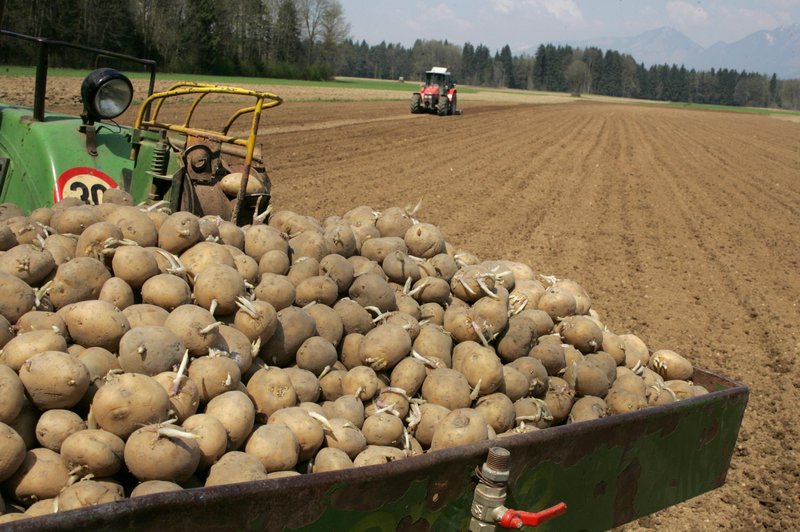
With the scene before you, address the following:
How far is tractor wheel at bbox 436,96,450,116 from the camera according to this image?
37.7 meters

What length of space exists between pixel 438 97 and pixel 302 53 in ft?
173

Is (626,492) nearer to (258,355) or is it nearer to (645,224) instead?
(258,355)

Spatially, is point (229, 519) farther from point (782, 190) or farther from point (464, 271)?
point (782, 190)

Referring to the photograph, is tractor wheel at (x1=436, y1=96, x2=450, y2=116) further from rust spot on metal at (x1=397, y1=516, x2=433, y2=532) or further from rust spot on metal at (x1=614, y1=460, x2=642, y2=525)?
rust spot on metal at (x1=397, y1=516, x2=433, y2=532)

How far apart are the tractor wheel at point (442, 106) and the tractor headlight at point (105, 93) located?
3341cm

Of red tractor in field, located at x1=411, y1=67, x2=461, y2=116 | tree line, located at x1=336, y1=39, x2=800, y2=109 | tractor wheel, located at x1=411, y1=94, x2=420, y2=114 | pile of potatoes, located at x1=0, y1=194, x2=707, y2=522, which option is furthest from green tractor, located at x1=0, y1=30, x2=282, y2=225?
tree line, located at x1=336, y1=39, x2=800, y2=109

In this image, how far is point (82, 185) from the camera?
532cm

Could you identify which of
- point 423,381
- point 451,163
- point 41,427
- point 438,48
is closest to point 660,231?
point 451,163

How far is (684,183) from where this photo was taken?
64.7 feet

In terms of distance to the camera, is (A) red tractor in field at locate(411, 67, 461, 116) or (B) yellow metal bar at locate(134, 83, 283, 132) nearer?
(B) yellow metal bar at locate(134, 83, 283, 132)

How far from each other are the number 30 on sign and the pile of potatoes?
95cm

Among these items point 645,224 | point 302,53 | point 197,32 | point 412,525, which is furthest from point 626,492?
point 302,53

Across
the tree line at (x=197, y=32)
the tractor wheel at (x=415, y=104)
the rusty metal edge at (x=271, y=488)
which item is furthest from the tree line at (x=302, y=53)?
the tractor wheel at (x=415, y=104)

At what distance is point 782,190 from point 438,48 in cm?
15959
